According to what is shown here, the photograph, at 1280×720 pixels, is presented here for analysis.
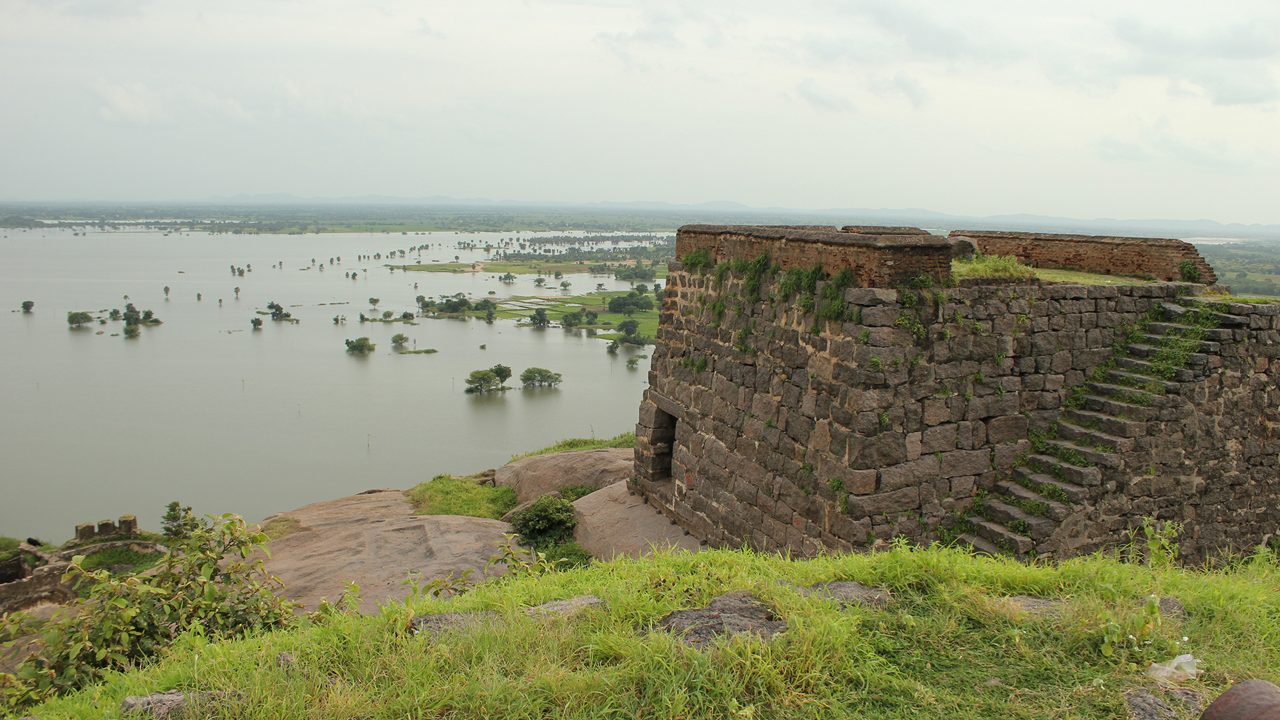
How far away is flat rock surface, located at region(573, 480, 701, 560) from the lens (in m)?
9.61

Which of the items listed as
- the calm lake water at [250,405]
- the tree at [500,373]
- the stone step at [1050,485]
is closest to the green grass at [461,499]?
the stone step at [1050,485]

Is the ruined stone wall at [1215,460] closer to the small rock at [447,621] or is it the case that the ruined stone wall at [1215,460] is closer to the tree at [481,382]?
the small rock at [447,621]

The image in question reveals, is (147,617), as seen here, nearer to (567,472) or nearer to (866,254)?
(866,254)

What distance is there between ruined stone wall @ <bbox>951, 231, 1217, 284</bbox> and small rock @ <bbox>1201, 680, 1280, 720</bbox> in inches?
282

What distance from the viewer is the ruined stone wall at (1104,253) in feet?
30.8

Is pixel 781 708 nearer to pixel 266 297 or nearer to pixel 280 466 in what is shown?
pixel 280 466

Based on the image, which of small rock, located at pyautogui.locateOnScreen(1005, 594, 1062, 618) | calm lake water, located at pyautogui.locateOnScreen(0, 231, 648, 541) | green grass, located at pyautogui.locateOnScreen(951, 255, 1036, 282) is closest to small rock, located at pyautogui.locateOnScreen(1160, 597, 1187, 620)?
small rock, located at pyautogui.locateOnScreen(1005, 594, 1062, 618)

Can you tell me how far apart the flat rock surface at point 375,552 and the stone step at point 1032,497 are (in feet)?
15.4

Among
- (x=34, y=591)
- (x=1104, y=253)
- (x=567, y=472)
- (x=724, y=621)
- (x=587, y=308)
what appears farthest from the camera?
(x=587, y=308)

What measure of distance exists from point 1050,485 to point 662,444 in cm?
488

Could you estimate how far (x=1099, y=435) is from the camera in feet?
24.0

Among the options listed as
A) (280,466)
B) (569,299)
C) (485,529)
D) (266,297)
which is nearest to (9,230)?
(266,297)

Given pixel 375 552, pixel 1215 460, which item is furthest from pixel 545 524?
pixel 1215 460

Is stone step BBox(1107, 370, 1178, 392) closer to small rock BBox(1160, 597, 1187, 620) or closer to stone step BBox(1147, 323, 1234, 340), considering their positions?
stone step BBox(1147, 323, 1234, 340)
